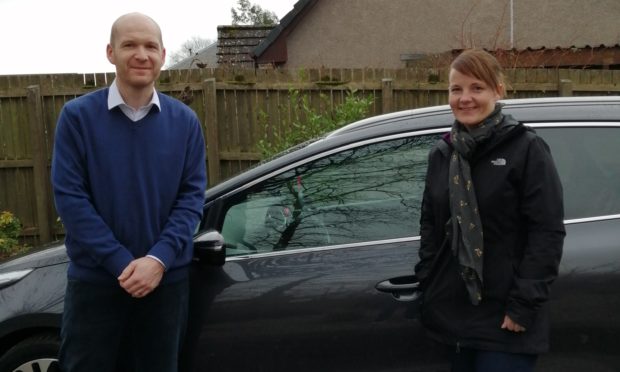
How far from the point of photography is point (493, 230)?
2.24 metres

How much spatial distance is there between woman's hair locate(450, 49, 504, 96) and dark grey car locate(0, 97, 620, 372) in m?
0.63

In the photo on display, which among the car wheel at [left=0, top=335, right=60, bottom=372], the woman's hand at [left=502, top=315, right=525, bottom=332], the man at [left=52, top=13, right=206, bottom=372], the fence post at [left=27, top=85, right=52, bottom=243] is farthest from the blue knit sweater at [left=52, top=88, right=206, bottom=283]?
the fence post at [left=27, top=85, right=52, bottom=243]

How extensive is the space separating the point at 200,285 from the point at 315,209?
1.97 ft

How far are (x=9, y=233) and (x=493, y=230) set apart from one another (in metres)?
5.90

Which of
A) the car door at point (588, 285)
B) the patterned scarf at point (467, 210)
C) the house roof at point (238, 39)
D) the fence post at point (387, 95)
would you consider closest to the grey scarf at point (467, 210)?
the patterned scarf at point (467, 210)

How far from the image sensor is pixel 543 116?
2898 mm

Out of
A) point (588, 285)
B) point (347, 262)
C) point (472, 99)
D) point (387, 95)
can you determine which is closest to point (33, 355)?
point (347, 262)

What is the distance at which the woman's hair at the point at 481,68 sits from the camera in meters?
2.29

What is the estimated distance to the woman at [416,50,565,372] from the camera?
2.15m

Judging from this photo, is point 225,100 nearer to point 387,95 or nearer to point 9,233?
point 387,95

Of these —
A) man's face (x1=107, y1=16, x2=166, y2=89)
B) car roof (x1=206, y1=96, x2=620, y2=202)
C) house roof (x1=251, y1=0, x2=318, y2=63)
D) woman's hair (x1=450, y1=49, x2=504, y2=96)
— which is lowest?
car roof (x1=206, y1=96, x2=620, y2=202)

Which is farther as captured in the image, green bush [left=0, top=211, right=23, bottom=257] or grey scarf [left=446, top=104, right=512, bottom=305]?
green bush [left=0, top=211, right=23, bottom=257]

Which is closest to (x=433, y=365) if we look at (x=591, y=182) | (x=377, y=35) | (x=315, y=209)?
(x=315, y=209)

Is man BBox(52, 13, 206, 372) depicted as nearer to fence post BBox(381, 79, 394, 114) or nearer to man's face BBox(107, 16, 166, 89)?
man's face BBox(107, 16, 166, 89)
